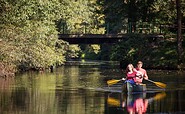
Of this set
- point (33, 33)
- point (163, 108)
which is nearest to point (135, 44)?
point (33, 33)

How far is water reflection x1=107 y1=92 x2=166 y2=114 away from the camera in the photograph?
24.3 m

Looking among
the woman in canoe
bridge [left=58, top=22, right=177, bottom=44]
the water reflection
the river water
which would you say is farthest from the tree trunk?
the water reflection

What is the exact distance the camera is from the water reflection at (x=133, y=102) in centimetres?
2428

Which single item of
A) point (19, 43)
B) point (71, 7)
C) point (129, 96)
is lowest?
point (129, 96)

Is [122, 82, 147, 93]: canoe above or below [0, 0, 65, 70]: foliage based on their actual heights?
below

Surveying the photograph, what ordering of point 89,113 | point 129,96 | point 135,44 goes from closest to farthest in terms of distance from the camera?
point 89,113 < point 129,96 < point 135,44

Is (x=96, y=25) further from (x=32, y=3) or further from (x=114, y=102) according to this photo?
(x=114, y=102)

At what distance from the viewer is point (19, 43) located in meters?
48.9

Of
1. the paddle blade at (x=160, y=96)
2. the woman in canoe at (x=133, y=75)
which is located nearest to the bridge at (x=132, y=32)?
the woman in canoe at (x=133, y=75)

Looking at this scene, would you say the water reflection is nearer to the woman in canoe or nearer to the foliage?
the woman in canoe

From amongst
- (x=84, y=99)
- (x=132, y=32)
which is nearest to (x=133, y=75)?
(x=84, y=99)

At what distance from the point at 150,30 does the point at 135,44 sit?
5948 mm

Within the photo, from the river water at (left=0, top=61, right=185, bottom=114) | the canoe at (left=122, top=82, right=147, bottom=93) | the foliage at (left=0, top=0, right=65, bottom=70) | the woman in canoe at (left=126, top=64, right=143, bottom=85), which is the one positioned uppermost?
the foliage at (left=0, top=0, right=65, bottom=70)

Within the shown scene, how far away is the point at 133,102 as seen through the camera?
27547mm
